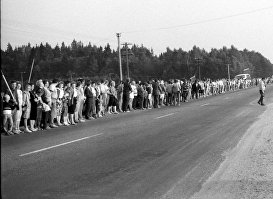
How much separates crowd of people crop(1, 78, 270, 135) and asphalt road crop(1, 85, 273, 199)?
1.30m

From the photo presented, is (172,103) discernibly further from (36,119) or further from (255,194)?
(255,194)

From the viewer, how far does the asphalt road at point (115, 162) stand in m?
6.03

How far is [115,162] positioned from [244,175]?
2.61 meters

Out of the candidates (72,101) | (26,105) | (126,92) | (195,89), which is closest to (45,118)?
(26,105)

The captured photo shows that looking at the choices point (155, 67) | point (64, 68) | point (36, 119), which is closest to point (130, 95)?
point (36, 119)

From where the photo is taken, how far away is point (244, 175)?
285 inches

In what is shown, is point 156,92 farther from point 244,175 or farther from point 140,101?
point 244,175

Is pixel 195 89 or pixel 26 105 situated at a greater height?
pixel 26 105

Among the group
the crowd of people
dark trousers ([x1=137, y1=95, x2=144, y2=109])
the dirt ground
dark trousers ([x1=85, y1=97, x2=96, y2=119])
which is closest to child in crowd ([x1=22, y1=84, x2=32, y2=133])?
the crowd of people

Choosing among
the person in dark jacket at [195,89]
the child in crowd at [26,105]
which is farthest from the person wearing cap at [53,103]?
the person in dark jacket at [195,89]

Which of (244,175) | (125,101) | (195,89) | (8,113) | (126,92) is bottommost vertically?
(244,175)

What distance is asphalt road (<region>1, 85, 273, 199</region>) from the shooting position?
6031 mm

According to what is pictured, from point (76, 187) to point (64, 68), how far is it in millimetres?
122602

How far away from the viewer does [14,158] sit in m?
8.74
